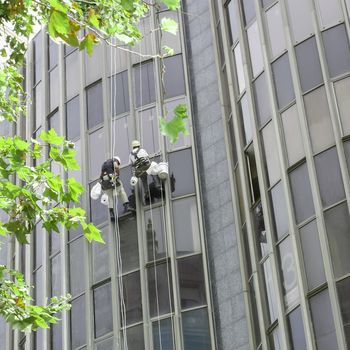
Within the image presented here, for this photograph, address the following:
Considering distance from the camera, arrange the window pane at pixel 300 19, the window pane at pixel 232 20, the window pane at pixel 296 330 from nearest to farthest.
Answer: the window pane at pixel 296 330 → the window pane at pixel 300 19 → the window pane at pixel 232 20

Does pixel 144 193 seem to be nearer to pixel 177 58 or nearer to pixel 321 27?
pixel 177 58

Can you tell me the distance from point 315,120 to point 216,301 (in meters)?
4.83

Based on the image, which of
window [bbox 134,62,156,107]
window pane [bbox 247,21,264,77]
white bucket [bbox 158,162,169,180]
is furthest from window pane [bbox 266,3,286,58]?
window [bbox 134,62,156,107]

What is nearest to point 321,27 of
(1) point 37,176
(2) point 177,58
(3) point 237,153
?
(3) point 237,153

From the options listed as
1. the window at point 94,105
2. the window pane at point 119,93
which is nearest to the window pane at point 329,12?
the window pane at point 119,93

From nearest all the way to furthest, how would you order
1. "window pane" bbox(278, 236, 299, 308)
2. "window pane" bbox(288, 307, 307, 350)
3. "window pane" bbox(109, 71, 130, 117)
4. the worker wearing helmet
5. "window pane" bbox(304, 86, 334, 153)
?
"window pane" bbox(288, 307, 307, 350)
"window pane" bbox(278, 236, 299, 308)
"window pane" bbox(304, 86, 334, 153)
the worker wearing helmet
"window pane" bbox(109, 71, 130, 117)

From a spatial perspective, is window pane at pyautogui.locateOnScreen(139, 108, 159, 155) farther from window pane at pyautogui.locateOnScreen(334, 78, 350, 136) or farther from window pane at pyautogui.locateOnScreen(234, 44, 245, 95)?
window pane at pyautogui.locateOnScreen(334, 78, 350, 136)

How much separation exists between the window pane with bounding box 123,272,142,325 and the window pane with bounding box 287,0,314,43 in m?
6.26

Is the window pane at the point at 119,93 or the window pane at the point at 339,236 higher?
the window pane at the point at 119,93

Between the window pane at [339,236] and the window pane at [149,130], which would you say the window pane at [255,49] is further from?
the window pane at [339,236]

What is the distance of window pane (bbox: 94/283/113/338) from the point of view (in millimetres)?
22327

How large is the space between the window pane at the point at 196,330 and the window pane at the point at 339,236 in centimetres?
447

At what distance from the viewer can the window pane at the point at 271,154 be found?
66.1ft

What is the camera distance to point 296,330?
18344 millimetres
